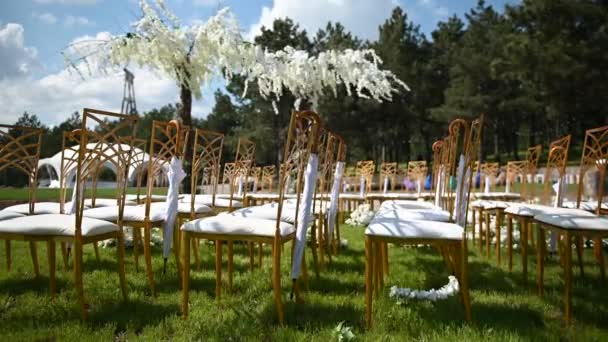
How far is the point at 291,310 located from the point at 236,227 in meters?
0.66

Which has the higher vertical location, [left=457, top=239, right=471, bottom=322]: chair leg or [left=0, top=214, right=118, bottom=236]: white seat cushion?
[left=0, top=214, right=118, bottom=236]: white seat cushion

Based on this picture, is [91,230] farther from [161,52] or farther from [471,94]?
[471,94]

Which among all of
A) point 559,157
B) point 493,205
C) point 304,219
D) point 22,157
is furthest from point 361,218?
point 22,157

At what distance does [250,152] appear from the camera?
4.81 meters

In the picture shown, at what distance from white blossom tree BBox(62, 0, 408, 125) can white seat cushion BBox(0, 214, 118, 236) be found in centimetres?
328

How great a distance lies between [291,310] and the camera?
2.60 m

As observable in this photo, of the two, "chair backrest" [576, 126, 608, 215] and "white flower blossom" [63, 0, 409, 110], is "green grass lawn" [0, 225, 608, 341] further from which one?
"white flower blossom" [63, 0, 409, 110]

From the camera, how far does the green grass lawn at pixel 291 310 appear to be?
221cm

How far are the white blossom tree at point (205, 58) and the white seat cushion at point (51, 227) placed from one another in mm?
3281

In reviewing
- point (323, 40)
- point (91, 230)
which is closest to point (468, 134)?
point (91, 230)

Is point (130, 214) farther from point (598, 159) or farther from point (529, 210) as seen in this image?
point (598, 159)

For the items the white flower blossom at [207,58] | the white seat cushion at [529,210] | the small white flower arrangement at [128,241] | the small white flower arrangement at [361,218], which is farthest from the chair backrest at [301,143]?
the small white flower arrangement at [361,218]

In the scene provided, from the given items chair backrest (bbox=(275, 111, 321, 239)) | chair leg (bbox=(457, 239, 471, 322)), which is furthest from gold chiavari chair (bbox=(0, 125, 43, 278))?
chair leg (bbox=(457, 239, 471, 322))

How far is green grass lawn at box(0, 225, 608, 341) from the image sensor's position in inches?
87.1
